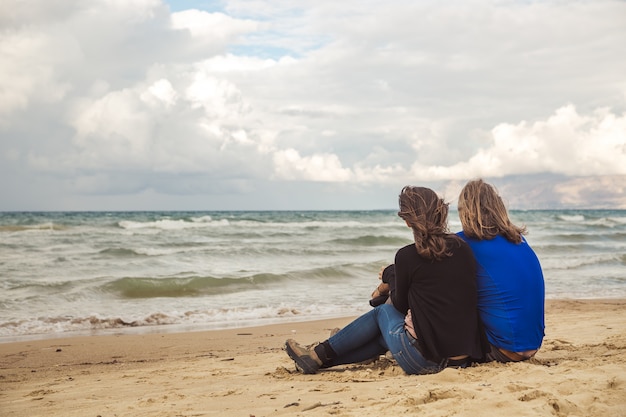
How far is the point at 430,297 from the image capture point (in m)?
4.01

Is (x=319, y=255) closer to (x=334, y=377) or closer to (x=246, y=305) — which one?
(x=246, y=305)

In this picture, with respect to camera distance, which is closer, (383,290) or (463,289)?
(463,289)

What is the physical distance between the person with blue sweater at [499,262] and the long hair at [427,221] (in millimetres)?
234

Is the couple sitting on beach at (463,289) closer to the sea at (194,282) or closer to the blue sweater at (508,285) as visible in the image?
the blue sweater at (508,285)

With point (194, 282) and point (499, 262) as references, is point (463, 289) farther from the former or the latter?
point (194, 282)

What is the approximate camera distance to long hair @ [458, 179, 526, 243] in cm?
411

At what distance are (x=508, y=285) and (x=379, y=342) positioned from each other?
1.04m

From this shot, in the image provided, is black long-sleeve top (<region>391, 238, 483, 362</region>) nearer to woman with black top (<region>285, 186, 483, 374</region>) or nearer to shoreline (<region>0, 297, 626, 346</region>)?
woman with black top (<region>285, 186, 483, 374</region>)

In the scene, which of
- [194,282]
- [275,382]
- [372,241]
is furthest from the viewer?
[372,241]

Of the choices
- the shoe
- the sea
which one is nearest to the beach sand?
the shoe

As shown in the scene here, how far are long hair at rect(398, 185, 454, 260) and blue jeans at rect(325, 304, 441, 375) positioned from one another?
590 millimetres

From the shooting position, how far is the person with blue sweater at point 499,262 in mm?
4102

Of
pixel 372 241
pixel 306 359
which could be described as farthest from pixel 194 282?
pixel 372 241

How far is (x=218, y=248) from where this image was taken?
20.8 m
